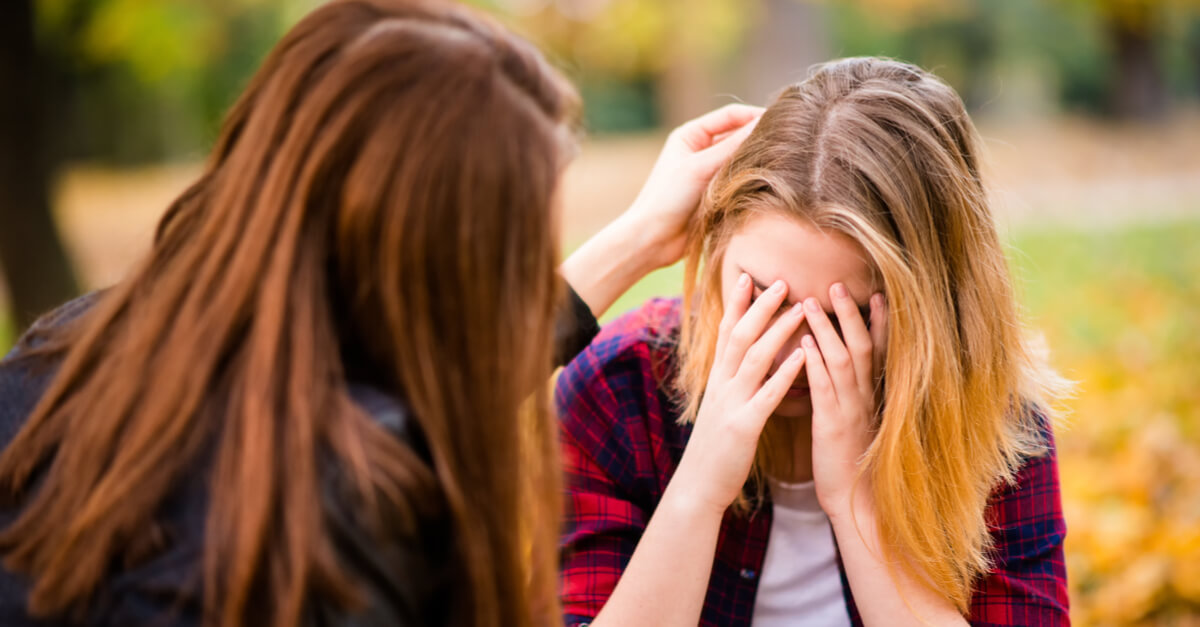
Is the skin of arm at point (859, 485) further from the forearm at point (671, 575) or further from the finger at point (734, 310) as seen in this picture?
the forearm at point (671, 575)

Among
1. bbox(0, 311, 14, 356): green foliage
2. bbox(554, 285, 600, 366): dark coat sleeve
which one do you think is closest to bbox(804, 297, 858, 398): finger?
bbox(554, 285, 600, 366): dark coat sleeve

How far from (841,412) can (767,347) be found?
0.75 ft

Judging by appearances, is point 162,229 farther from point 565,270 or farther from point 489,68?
point 565,270

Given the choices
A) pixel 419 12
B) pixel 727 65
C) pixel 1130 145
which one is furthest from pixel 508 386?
pixel 727 65

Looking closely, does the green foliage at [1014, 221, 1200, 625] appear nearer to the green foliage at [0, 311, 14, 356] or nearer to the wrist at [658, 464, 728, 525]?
the wrist at [658, 464, 728, 525]

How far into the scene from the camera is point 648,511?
2.29 metres

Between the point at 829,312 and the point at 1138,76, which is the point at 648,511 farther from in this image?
the point at 1138,76

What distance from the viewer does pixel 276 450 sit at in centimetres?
129

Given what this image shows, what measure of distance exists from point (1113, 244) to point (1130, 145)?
360 inches

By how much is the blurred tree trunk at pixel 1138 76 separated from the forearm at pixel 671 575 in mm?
19977

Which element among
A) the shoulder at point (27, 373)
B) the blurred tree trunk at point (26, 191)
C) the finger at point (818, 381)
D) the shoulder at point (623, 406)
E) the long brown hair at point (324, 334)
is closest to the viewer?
the long brown hair at point (324, 334)

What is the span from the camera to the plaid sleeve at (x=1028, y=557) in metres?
2.10

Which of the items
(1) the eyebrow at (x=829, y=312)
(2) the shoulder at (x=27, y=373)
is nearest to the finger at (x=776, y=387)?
(1) the eyebrow at (x=829, y=312)

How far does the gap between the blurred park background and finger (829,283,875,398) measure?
1.79 feet
